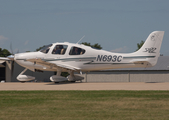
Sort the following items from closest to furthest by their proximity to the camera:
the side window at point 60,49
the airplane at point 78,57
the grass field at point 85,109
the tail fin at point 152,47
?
the grass field at point 85,109 → the tail fin at point 152,47 → the airplane at point 78,57 → the side window at point 60,49

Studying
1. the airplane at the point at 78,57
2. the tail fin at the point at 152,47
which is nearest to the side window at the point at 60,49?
the airplane at the point at 78,57

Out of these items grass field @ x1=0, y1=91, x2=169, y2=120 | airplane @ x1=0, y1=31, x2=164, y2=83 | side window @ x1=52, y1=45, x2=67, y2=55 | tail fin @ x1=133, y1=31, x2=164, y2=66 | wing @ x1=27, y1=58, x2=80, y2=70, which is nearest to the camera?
grass field @ x1=0, y1=91, x2=169, y2=120

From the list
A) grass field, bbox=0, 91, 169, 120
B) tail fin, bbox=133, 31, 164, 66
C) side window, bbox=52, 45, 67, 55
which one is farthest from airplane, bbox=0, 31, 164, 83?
grass field, bbox=0, 91, 169, 120

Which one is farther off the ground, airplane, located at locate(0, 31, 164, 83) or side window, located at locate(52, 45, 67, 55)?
side window, located at locate(52, 45, 67, 55)

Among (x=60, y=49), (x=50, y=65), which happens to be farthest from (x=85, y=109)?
(x=60, y=49)

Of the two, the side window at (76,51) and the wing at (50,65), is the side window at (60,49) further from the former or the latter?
the wing at (50,65)

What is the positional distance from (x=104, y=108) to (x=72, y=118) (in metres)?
1.68

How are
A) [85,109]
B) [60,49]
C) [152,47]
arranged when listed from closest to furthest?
[85,109] < [152,47] < [60,49]

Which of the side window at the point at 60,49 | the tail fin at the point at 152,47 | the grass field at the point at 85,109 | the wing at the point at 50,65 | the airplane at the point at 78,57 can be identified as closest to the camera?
the grass field at the point at 85,109

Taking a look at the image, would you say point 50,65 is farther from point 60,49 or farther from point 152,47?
point 152,47

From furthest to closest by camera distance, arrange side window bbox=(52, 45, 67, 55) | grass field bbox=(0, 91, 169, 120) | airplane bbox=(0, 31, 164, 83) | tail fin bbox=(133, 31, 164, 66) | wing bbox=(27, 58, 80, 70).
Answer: side window bbox=(52, 45, 67, 55), airplane bbox=(0, 31, 164, 83), tail fin bbox=(133, 31, 164, 66), wing bbox=(27, 58, 80, 70), grass field bbox=(0, 91, 169, 120)

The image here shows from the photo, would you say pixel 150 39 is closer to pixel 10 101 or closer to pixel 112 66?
pixel 112 66

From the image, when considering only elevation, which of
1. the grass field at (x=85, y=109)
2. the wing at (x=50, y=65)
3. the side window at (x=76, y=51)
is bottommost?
the grass field at (x=85, y=109)

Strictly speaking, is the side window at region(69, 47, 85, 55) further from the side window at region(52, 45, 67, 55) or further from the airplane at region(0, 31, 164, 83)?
the side window at region(52, 45, 67, 55)
